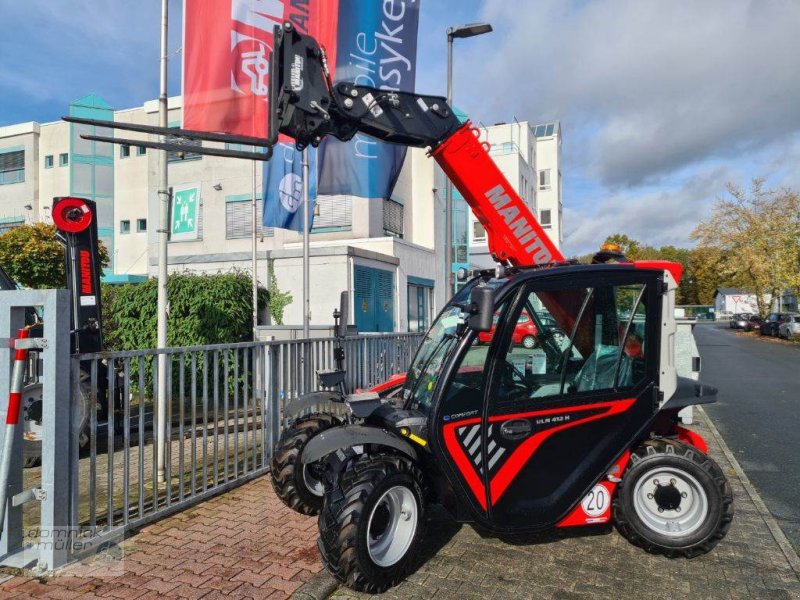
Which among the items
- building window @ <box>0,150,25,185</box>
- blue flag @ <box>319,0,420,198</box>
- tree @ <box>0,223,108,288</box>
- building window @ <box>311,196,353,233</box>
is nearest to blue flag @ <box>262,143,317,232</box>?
blue flag @ <box>319,0,420,198</box>

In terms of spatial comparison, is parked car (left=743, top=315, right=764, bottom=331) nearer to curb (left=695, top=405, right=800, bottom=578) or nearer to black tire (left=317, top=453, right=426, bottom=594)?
curb (left=695, top=405, right=800, bottom=578)

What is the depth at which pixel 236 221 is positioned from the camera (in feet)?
63.9

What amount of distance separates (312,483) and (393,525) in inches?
49.2

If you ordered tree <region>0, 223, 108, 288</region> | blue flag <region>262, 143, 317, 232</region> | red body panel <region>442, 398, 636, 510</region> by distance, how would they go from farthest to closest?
1. tree <region>0, 223, 108, 288</region>
2. blue flag <region>262, 143, 317, 232</region>
3. red body panel <region>442, 398, 636, 510</region>

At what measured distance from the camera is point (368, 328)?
15.8 m

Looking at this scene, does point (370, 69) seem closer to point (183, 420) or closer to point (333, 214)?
point (183, 420)

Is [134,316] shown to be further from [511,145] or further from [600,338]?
[511,145]

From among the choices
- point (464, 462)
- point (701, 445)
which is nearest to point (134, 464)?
point (464, 462)

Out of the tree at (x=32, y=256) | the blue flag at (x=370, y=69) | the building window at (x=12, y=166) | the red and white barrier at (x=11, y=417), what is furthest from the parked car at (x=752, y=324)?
the building window at (x=12, y=166)

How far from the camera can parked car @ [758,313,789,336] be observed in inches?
1423

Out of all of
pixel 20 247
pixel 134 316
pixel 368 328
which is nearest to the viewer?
pixel 134 316

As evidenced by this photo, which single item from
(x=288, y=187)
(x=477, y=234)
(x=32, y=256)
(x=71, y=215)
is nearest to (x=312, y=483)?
(x=71, y=215)

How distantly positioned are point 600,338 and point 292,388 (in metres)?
3.44

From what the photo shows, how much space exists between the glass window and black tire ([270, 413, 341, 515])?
70.2 inches
